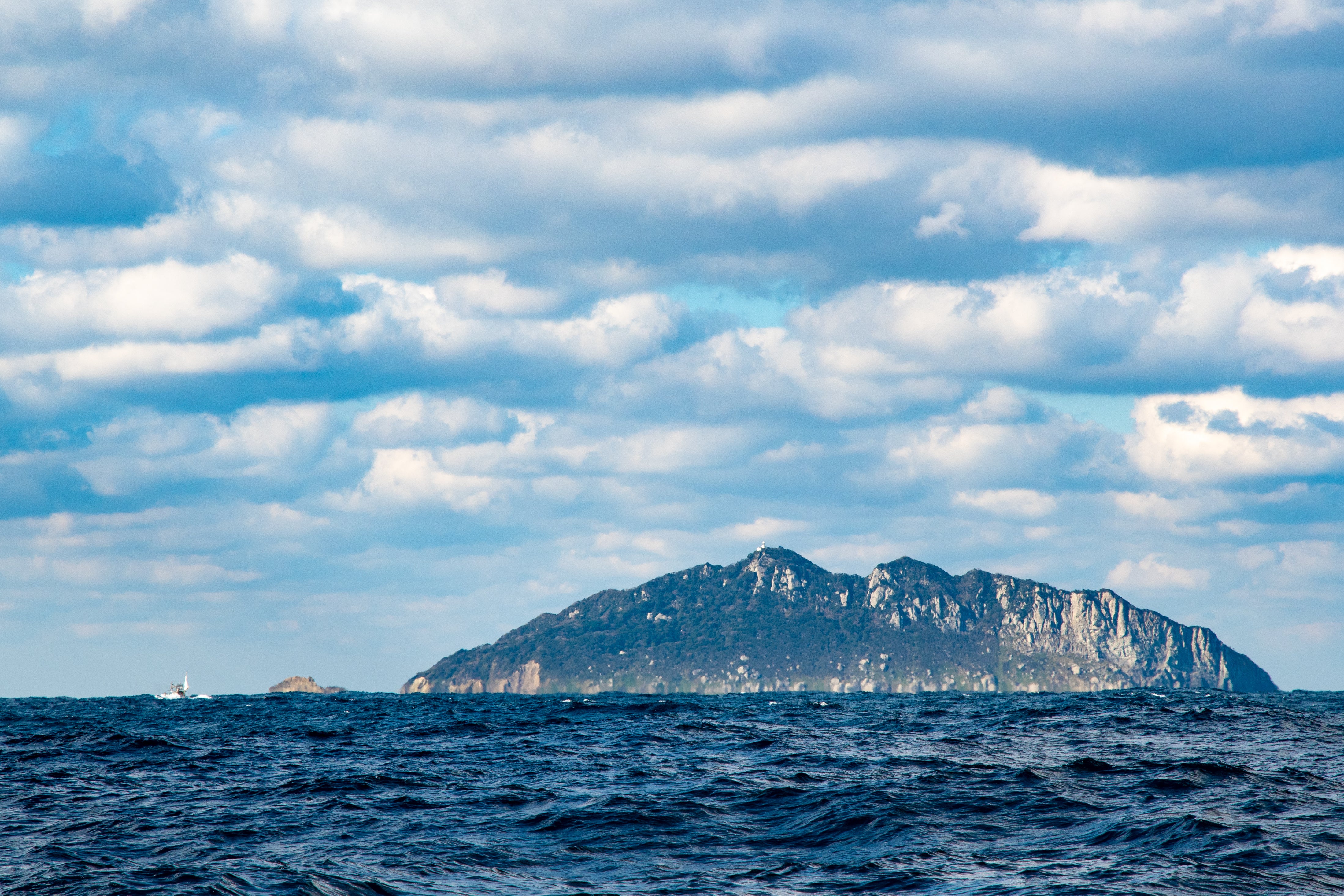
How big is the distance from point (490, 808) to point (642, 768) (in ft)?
41.6

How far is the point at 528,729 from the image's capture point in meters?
81.0

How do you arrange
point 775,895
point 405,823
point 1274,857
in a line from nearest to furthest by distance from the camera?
point 775,895, point 1274,857, point 405,823

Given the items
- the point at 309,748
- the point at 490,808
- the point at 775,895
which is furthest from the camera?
the point at 309,748

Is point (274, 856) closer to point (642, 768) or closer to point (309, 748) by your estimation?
point (642, 768)

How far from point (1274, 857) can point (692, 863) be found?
1574cm

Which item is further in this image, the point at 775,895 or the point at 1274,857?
the point at 1274,857

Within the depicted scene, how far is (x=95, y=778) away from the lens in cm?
5269

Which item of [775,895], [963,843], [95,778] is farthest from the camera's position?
[95,778]

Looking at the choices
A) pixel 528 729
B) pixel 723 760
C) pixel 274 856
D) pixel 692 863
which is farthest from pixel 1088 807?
pixel 528 729

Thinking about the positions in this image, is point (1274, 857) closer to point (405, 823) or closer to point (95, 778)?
point (405, 823)

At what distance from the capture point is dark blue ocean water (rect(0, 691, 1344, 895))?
102 ft

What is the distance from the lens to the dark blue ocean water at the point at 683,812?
3119cm

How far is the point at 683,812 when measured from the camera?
41.2 m

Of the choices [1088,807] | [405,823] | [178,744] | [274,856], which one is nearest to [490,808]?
[405,823]
